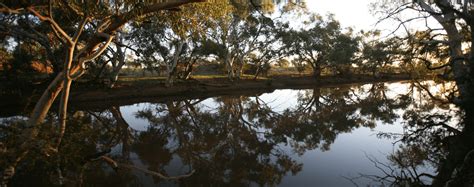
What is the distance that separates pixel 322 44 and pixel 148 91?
26.5 meters

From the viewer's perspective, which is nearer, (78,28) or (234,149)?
(78,28)

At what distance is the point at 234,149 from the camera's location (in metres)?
9.89

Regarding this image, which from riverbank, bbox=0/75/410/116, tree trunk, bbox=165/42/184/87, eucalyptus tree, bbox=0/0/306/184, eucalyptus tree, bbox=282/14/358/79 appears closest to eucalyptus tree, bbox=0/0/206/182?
eucalyptus tree, bbox=0/0/306/184

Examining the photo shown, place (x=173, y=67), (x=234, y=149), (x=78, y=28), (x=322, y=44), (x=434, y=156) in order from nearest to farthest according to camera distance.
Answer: (x=78, y=28) < (x=434, y=156) < (x=234, y=149) < (x=173, y=67) < (x=322, y=44)

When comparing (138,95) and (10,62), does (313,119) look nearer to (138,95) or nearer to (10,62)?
(138,95)

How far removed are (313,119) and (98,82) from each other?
15682 millimetres

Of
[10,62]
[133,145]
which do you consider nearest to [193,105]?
[133,145]

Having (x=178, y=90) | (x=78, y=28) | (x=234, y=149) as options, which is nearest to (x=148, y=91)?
(x=178, y=90)

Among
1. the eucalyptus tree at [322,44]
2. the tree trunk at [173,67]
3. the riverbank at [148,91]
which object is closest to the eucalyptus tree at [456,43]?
the riverbank at [148,91]

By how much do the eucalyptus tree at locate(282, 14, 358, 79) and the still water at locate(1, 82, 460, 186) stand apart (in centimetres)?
2282

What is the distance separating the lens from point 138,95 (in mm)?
23781

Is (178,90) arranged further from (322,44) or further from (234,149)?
(322,44)

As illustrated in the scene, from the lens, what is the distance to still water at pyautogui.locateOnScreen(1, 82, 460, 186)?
6633mm

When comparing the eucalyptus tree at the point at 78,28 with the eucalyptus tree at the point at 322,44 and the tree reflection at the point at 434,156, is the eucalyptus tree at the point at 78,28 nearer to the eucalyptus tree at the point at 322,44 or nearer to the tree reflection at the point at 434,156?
the tree reflection at the point at 434,156
